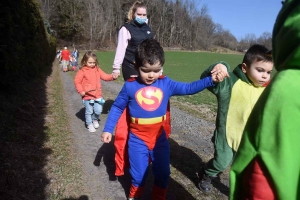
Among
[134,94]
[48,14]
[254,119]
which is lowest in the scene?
[134,94]

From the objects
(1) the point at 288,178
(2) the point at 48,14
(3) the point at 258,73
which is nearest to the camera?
(1) the point at 288,178

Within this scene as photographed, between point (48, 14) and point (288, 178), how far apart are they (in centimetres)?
5837

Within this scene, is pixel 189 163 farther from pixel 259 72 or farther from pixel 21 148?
pixel 21 148

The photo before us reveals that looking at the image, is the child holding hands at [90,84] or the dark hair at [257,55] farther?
the child holding hands at [90,84]

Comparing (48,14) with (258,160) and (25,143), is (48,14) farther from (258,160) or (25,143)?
(258,160)

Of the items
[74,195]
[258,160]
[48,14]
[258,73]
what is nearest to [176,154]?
[74,195]

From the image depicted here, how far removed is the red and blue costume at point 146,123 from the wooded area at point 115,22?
41.7 metres

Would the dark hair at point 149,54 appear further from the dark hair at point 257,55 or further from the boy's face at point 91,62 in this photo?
the boy's face at point 91,62

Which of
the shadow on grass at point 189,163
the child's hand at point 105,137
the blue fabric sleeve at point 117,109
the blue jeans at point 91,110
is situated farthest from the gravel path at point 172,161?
the blue fabric sleeve at point 117,109

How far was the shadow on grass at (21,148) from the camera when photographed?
311 centimetres

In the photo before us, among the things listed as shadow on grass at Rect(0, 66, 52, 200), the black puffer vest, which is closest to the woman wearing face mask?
the black puffer vest

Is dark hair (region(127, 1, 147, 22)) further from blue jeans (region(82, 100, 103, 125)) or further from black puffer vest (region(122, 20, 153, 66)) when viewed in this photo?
blue jeans (region(82, 100, 103, 125))

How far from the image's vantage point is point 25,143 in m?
4.30

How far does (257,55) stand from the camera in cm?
261
